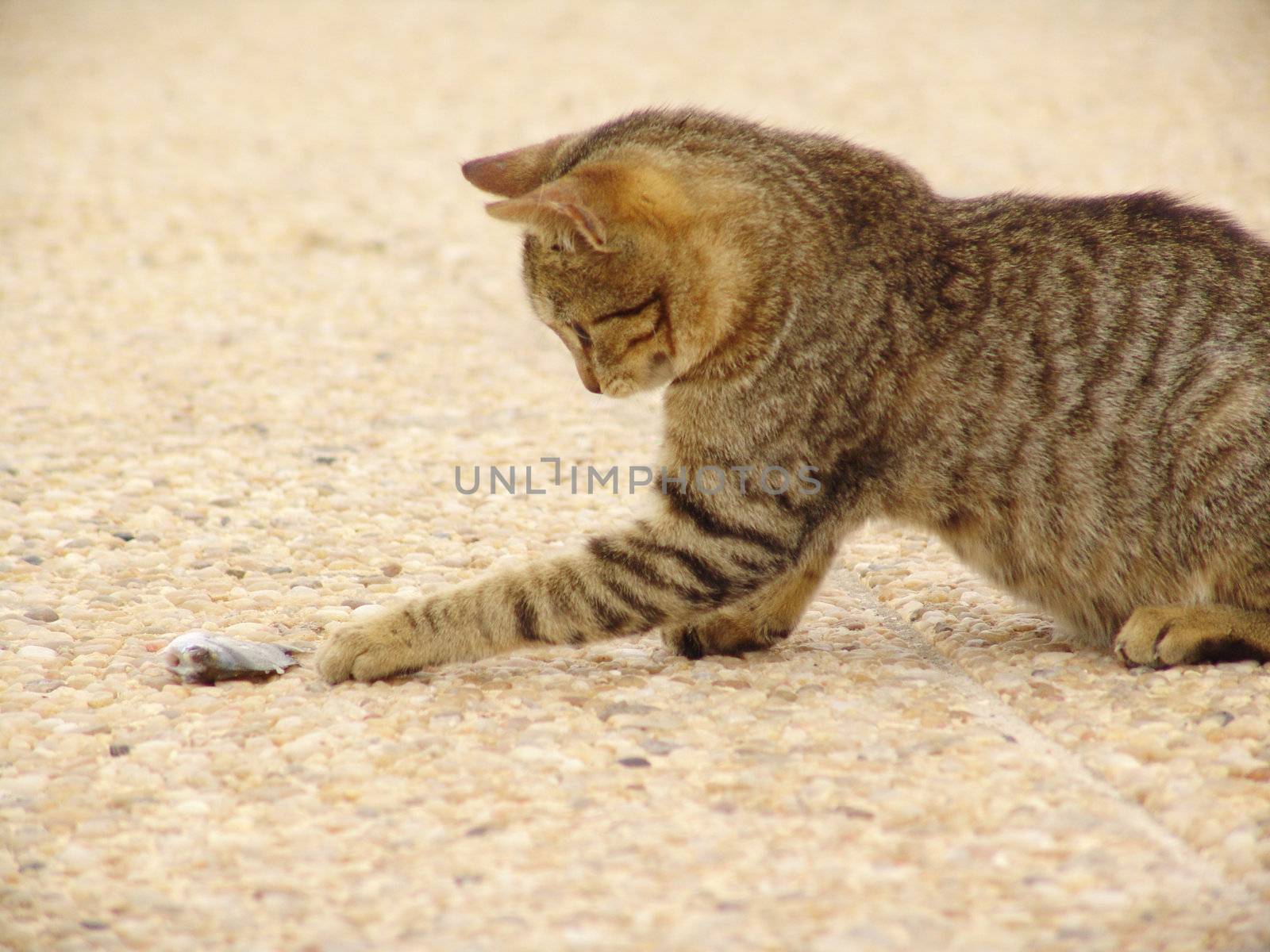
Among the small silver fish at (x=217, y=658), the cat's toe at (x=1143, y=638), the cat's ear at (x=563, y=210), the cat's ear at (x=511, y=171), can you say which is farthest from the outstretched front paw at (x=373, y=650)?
the cat's toe at (x=1143, y=638)

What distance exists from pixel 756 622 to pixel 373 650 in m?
0.90

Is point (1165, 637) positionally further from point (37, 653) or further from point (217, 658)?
point (37, 653)

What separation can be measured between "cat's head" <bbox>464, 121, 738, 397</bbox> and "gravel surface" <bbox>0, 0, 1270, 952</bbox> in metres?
0.73

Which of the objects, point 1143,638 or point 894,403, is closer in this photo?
point 1143,638

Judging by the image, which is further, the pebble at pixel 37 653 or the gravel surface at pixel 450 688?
the pebble at pixel 37 653

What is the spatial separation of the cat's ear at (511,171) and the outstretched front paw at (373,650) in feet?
3.55

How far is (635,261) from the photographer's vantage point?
3.00 meters

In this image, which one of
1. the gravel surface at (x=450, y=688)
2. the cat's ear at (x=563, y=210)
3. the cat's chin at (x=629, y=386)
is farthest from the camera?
the cat's chin at (x=629, y=386)

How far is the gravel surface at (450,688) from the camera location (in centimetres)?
198

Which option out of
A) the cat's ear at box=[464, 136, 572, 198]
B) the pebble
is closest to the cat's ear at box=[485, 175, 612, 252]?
the cat's ear at box=[464, 136, 572, 198]

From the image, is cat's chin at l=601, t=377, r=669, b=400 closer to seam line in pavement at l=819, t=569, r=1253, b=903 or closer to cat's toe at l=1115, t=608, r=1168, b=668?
seam line in pavement at l=819, t=569, r=1253, b=903

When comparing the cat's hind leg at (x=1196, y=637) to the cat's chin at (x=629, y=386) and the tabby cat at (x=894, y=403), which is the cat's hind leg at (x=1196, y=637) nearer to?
the tabby cat at (x=894, y=403)

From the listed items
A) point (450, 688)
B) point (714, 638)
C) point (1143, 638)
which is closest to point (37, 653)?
point (450, 688)

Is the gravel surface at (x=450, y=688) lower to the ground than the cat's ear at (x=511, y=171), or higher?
lower
